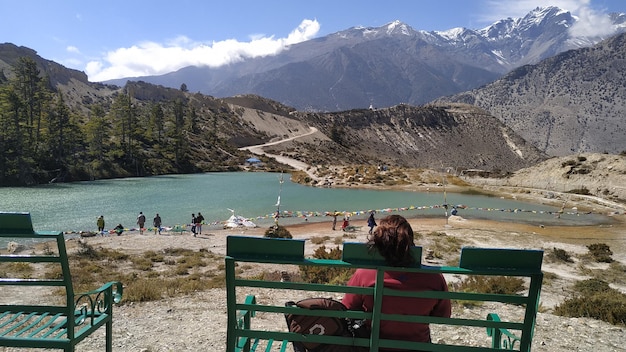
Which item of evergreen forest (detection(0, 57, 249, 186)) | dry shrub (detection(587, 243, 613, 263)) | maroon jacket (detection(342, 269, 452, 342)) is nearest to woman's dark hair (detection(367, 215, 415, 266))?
maroon jacket (detection(342, 269, 452, 342))

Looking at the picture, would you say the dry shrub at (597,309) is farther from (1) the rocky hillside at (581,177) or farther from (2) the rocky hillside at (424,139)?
(2) the rocky hillside at (424,139)

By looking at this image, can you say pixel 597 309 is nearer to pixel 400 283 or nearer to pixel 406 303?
pixel 406 303

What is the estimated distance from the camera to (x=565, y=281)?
1353 centimetres

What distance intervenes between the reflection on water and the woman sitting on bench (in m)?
27.6

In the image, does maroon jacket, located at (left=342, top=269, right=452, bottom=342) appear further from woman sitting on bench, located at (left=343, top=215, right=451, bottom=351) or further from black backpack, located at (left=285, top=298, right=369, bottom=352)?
black backpack, located at (left=285, top=298, right=369, bottom=352)

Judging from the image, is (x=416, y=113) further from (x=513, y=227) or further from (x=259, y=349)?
(x=259, y=349)

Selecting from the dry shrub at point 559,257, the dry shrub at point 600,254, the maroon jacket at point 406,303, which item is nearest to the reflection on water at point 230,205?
the dry shrub at point 600,254

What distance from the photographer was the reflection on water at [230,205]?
31.2m

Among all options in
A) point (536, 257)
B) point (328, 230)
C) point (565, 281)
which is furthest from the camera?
point (328, 230)

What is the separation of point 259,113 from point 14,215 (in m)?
135

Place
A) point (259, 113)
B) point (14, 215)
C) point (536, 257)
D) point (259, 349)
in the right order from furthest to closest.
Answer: point (259, 113) → point (259, 349) → point (14, 215) → point (536, 257)

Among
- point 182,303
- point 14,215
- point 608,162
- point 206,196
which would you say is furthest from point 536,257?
point 608,162

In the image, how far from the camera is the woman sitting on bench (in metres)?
2.93

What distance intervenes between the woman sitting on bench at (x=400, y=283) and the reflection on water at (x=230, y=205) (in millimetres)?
27634
